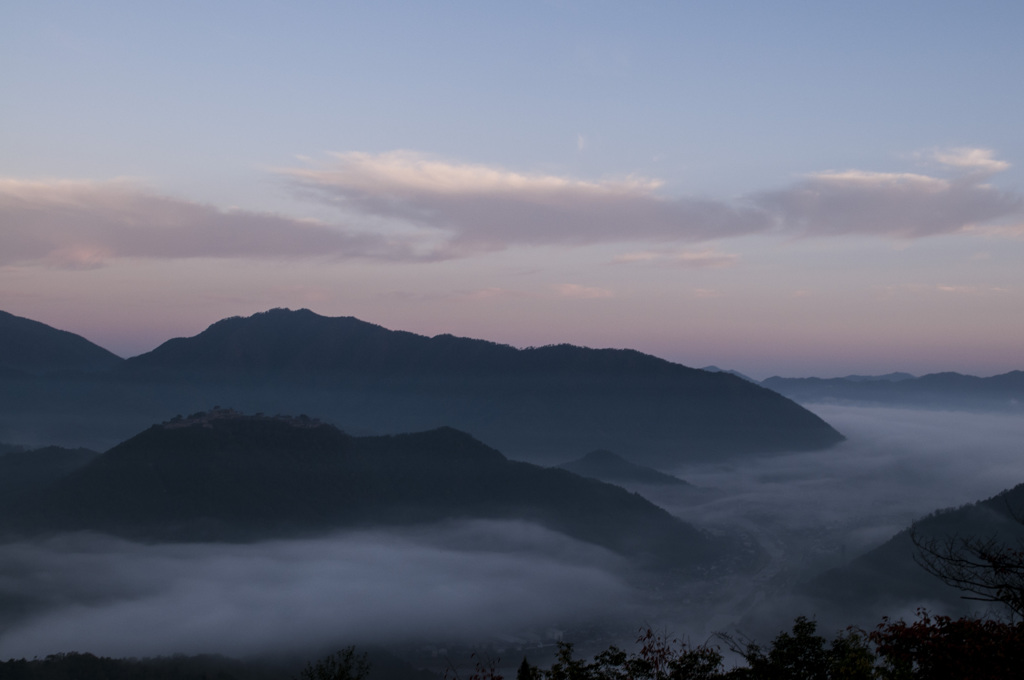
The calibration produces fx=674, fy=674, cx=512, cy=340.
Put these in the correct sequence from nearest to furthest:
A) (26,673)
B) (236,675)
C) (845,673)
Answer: (845,673)
(26,673)
(236,675)

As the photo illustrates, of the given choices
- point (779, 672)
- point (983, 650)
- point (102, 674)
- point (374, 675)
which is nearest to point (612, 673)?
point (779, 672)

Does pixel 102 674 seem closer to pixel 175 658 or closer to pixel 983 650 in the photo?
pixel 175 658

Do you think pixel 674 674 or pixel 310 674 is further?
pixel 310 674

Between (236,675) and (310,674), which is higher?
(310,674)

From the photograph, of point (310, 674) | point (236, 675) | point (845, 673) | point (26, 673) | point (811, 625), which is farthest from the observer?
point (236, 675)

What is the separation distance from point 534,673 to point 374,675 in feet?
567

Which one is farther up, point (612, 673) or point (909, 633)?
point (909, 633)

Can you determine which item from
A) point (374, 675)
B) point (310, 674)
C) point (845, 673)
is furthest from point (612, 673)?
point (374, 675)

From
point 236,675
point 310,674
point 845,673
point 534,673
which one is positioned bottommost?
point 236,675

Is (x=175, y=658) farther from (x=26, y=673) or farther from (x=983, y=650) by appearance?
(x=983, y=650)

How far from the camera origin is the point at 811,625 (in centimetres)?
4644

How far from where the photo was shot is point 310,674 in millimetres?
53625

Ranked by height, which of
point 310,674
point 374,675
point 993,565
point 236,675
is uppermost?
point 993,565

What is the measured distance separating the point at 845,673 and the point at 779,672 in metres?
5.83
